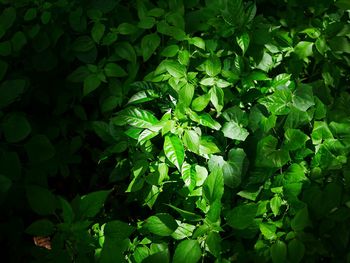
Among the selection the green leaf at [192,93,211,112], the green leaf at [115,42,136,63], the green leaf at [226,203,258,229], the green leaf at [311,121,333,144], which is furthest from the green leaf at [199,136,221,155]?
the green leaf at [115,42,136,63]

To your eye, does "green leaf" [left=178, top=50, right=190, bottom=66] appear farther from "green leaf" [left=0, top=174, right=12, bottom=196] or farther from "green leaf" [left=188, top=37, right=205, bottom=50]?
"green leaf" [left=0, top=174, right=12, bottom=196]

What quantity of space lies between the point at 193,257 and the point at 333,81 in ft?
3.24

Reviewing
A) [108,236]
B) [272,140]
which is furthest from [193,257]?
[272,140]

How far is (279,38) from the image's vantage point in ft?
5.52

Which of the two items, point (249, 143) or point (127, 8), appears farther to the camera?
point (127, 8)

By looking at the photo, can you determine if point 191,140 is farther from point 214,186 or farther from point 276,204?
point 276,204

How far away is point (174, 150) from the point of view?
4.20ft

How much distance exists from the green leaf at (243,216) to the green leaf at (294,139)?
0.28 metres

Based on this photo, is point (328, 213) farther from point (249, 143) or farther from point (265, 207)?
point (249, 143)

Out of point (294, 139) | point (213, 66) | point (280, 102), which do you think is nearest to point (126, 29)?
point (213, 66)

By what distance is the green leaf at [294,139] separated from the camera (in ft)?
4.42

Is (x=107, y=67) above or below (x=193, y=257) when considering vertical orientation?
above

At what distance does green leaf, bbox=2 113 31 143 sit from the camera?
1.35m

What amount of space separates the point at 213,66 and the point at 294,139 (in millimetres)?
376
